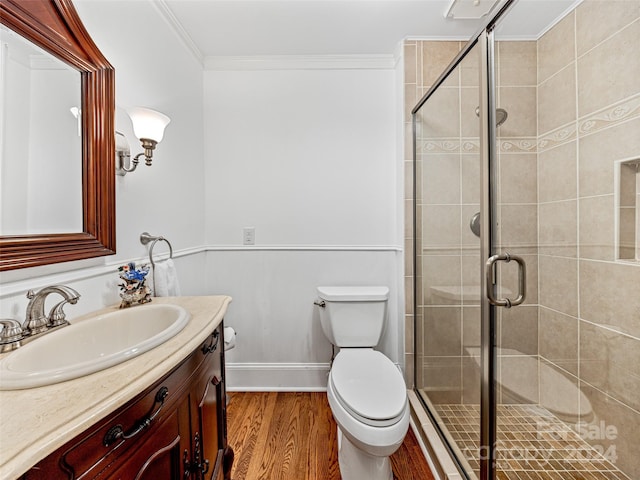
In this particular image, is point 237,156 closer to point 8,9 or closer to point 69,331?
point 8,9

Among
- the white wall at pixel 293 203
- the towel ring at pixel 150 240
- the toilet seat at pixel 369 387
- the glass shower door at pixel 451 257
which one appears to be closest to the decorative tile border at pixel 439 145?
the glass shower door at pixel 451 257

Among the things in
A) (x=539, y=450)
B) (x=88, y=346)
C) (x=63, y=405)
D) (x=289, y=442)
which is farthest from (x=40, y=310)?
(x=539, y=450)

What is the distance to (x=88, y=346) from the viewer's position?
890 mm

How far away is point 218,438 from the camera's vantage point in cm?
118

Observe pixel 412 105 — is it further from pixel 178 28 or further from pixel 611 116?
pixel 178 28

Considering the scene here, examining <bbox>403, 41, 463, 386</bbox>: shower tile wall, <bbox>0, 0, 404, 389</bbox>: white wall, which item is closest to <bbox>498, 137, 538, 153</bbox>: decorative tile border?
<bbox>403, 41, 463, 386</bbox>: shower tile wall

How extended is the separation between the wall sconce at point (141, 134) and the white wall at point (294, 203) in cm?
81

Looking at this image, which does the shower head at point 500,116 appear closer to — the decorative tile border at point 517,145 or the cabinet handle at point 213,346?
the decorative tile border at point 517,145

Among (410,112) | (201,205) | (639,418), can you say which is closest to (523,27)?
(410,112)

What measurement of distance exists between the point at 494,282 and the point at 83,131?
5.20 feet

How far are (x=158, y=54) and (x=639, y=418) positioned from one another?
248 cm

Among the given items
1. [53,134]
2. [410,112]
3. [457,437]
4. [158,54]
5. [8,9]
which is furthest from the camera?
[410,112]

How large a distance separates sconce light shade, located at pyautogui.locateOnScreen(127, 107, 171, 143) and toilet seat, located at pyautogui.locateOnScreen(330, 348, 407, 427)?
1.35m

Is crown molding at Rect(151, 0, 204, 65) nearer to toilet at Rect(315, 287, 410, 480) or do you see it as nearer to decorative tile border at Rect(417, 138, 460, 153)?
decorative tile border at Rect(417, 138, 460, 153)
